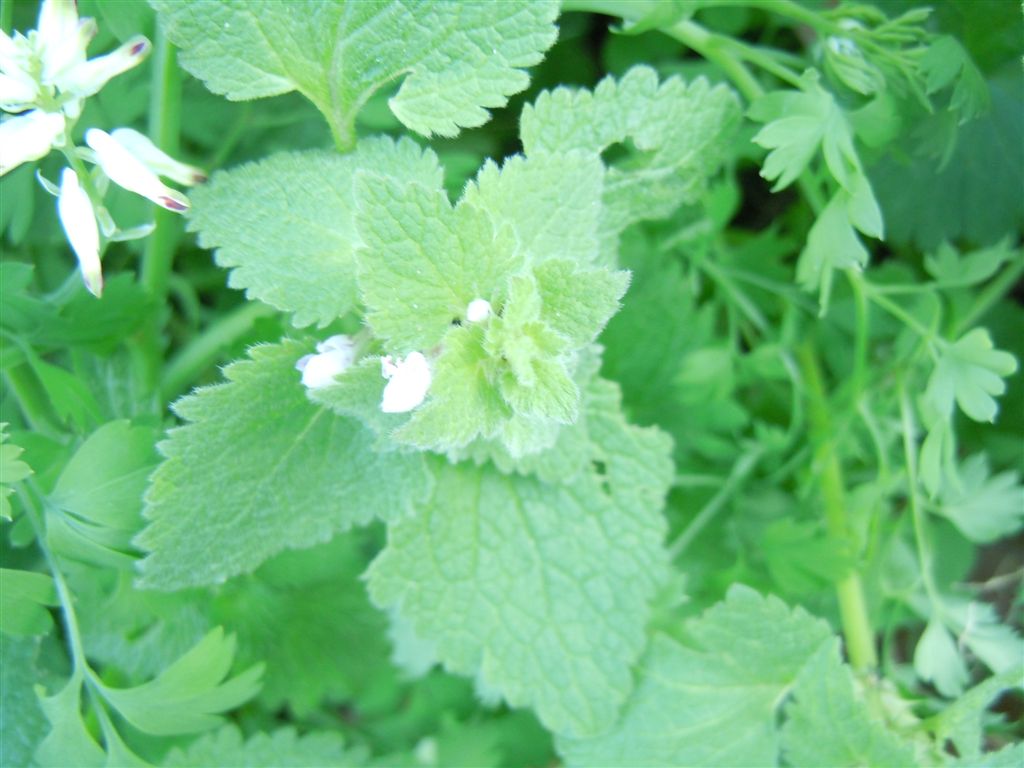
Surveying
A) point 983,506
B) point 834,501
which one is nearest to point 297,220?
point 834,501

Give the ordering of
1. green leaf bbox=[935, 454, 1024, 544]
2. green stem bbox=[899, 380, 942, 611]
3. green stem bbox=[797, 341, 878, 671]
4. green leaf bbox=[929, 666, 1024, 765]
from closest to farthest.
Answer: green leaf bbox=[929, 666, 1024, 765], green stem bbox=[899, 380, 942, 611], green stem bbox=[797, 341, 878, 671], green leaf bbox=[935, 454, 1024, 544]

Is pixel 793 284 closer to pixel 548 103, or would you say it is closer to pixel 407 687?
pixel 548 103

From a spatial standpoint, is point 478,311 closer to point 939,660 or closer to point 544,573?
point 544,573

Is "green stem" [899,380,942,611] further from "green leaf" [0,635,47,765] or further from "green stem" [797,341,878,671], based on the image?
"green leaf" [0,635,47,765]

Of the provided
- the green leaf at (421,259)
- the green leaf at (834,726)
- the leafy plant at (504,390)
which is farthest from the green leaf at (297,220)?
the green leaf at (834,726)

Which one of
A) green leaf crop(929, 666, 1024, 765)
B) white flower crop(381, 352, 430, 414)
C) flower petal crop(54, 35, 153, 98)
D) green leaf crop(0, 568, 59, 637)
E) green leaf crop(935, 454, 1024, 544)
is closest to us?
white flower crop(381, 352, 430, 414)

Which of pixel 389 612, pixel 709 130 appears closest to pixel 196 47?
pixel 709 130

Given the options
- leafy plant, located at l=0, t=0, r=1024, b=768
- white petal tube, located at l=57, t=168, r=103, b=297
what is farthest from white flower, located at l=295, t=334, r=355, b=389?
white petal tube, located at l=57, t=168, r=103, b=297
